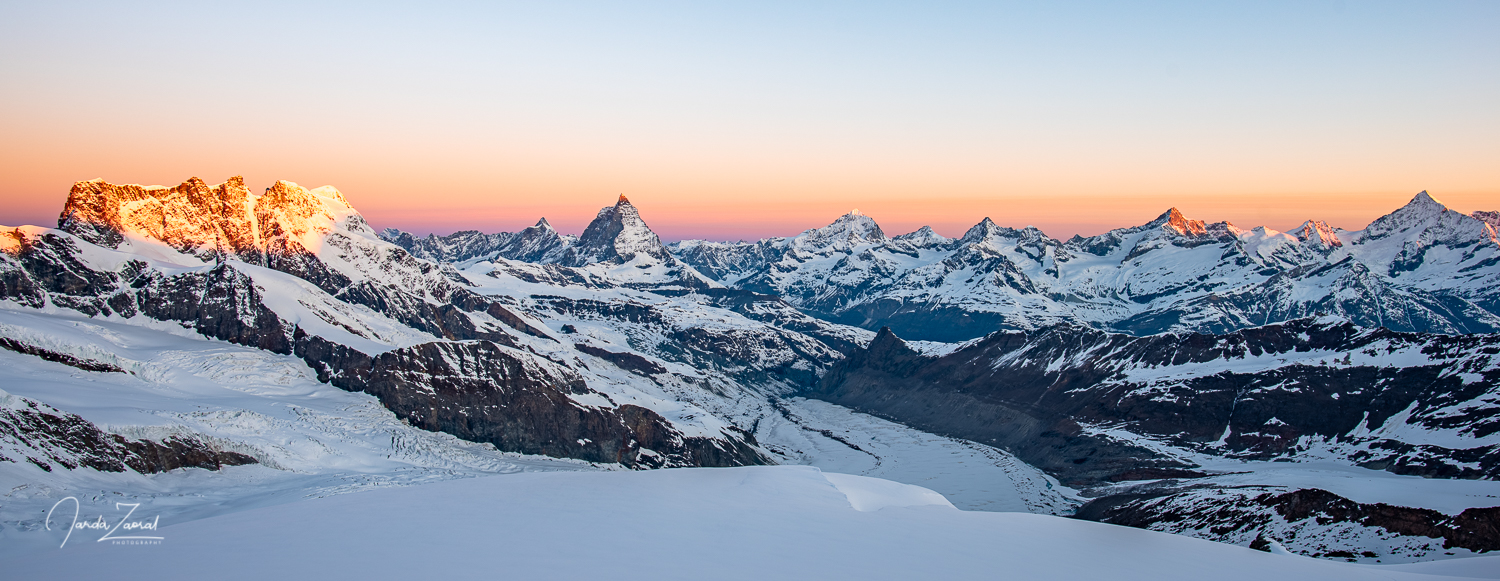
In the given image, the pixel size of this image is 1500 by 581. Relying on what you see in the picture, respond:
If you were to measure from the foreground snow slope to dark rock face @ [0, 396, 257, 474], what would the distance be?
5200 cm

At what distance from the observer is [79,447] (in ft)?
287

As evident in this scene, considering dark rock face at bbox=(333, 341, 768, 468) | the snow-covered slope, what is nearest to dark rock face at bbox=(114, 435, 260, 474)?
dark rock face at bbox=(333, 341, 768, 468)

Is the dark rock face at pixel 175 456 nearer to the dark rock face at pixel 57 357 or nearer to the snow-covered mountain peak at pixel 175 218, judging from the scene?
the dark rock face at pixel 57 357

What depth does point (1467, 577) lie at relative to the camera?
44719mm

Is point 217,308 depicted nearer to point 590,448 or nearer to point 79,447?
point 79,447

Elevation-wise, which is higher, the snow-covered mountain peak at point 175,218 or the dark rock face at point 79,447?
the snow-covered mountain peak at point 175,218

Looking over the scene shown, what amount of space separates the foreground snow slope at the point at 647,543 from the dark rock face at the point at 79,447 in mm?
52004

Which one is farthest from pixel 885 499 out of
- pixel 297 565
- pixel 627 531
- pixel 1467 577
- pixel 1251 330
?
pixel 1251 330

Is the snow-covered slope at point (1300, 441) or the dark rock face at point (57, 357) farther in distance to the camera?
the dark rock face at point (57, 357)

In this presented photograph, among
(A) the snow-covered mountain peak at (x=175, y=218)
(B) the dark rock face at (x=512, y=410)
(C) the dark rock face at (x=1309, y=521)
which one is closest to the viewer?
Result: (C) the dark rock face at (x=1309, y=521)

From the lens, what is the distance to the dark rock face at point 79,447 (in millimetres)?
81688

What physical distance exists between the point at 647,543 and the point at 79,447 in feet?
270

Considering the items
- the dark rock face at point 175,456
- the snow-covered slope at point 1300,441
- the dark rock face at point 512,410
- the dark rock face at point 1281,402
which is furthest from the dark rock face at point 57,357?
the dark rock face at point 1281,402

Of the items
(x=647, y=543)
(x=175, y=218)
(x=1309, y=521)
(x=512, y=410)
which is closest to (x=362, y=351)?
(x=512, y=410)
